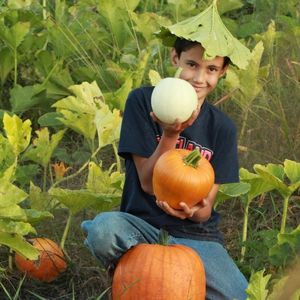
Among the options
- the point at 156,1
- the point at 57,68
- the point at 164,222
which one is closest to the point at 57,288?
the point at 164,222

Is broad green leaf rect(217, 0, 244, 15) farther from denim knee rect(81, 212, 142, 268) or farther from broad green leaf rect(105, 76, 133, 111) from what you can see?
denim knee rect(81, 212, 142, 268)

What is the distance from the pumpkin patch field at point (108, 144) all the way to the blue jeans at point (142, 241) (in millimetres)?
61

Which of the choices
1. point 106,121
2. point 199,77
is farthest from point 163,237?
point 106,121

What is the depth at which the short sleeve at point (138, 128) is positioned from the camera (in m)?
2.84

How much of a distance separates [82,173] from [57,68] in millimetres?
565

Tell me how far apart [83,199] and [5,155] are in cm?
31

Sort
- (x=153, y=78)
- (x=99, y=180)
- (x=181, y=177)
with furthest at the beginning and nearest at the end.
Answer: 1. (x=153, y=78)
2. (x=99, y=180)
3. (x=181, y=177)

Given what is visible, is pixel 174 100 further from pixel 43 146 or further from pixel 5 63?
pixel 5 63

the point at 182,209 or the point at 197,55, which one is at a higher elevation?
the point at 197,55

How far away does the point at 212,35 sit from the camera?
8.97ft

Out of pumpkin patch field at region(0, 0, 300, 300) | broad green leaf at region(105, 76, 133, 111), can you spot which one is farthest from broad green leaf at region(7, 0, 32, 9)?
broad green leaf at region(105, 76, 133, 111)

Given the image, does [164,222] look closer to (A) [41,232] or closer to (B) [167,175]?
(B) [167,175]

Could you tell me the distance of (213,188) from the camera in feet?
9.41

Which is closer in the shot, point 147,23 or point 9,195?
point 9,195
